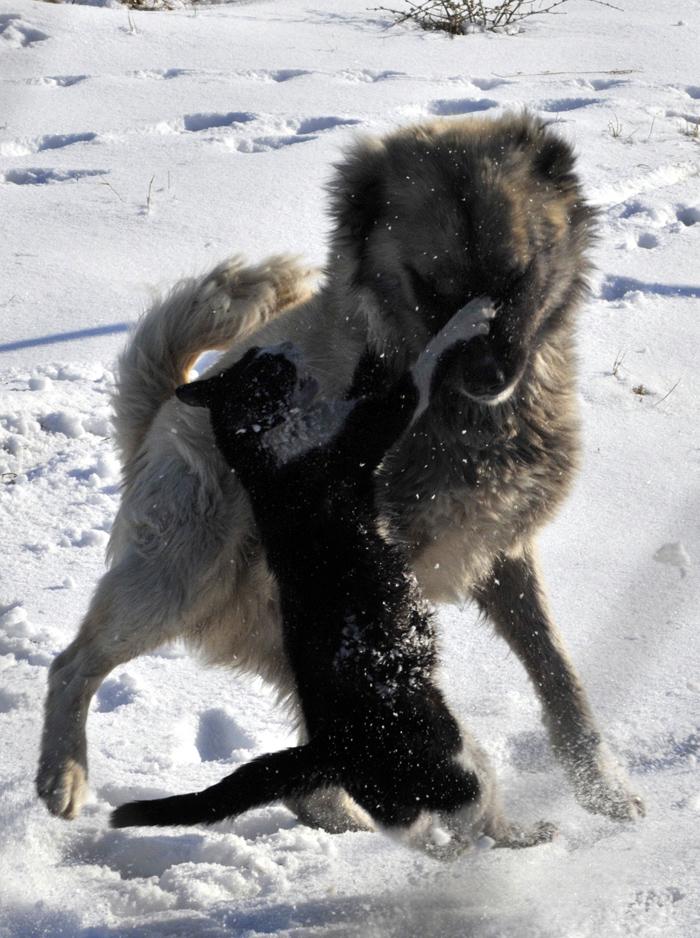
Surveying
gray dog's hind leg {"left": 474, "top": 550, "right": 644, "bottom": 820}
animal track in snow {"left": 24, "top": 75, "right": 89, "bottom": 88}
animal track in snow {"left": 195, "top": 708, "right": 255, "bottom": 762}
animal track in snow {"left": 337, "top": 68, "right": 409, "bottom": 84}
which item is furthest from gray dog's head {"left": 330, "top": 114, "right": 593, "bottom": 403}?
animal track in snow {"left": 24, "top": 75, "right": 89, "bottom": 88}

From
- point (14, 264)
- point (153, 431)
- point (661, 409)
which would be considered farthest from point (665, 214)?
point (153, 431)

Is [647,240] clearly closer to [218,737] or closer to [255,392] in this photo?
[255,392]

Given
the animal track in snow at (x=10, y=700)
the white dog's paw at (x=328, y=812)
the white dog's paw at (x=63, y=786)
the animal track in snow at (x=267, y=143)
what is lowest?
the white dog's paw at (x=328, y=812)

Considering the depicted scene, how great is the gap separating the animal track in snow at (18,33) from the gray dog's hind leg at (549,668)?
21.4 ft

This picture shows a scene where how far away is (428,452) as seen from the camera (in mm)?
3318

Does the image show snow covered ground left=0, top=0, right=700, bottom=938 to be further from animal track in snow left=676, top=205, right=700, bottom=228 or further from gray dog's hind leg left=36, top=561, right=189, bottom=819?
gray dog's hind leg left=36, top=561, right=189, bottom=819

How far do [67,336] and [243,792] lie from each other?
131 inches

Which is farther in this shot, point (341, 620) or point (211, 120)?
point (211, 120)

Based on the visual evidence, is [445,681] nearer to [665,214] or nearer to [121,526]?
[121,526]

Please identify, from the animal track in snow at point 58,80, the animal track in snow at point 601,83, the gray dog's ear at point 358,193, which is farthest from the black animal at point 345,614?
the animal track in snow at point 601,83

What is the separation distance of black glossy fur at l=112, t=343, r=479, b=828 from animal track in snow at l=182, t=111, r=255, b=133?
478 centimetres

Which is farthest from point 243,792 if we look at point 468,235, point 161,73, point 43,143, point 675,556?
point 161,73

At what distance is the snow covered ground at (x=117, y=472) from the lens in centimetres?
276

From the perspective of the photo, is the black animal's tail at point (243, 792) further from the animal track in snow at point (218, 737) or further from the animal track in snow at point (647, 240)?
the animal track in snow at point (647, 240)
